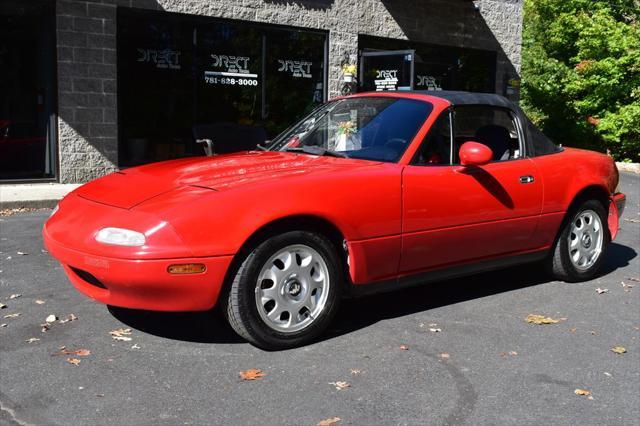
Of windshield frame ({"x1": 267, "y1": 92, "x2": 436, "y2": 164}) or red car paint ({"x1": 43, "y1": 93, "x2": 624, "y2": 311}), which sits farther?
windshield frame ({"x1": 267, "y1": 92, "x2": 436, "y2": 164})

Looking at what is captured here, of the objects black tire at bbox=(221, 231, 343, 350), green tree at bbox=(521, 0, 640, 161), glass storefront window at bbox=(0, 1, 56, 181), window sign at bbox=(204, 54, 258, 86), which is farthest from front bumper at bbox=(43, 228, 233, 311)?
green tree at bbox=(521, 0, 640, 161)

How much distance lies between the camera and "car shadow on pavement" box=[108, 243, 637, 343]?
4.45 meters

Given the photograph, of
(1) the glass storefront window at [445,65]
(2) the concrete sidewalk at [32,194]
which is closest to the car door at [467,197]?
(2) the concrete sidewalk at [32,194]

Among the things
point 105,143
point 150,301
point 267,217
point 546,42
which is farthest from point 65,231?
point 546,42

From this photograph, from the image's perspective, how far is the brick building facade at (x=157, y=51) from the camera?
11.5 meters

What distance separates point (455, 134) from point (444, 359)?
1720mm

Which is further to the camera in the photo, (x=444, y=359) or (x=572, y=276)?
(x=572, y=276)

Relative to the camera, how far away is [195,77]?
42.2 feet

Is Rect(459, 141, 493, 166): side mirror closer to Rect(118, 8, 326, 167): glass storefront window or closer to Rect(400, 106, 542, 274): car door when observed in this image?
Rect(400, 106, 542, 274): car door

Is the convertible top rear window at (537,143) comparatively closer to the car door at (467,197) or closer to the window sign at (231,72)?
the car door at (467,197)

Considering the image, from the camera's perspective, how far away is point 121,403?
3.39 m

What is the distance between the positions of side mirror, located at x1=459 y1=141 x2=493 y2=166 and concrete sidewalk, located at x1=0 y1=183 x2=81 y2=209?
21.7 feet

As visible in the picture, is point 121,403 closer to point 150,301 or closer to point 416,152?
point 150,301

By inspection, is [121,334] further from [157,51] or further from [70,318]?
[157,51]
